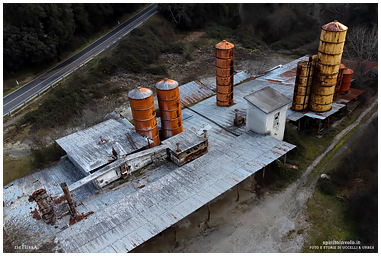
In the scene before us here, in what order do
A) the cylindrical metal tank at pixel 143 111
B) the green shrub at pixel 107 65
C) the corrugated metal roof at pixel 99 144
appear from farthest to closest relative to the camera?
the green shrub at pixel 107 65 → the cylindrical metal tank at pixel 143 111 → the corrugated metal roof at pixel 99 144

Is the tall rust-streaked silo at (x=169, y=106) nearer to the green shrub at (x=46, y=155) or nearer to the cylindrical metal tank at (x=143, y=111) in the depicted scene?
the cylindrical metal tank at (x=143, y=111)

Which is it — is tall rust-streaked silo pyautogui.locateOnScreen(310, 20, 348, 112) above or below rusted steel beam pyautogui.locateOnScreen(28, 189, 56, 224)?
above

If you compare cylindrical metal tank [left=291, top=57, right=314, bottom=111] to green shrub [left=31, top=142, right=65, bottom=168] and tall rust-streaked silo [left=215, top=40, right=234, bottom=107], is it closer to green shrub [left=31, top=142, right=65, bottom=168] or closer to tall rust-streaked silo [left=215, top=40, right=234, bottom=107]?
tall rust-streaked silo [left=215, top=40, right=234, bottom=107]

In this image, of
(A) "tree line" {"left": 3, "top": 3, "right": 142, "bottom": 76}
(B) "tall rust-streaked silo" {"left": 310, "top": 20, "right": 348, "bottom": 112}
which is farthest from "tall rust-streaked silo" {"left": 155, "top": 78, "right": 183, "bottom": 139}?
(A) "tree line" {"left": 3, "top": 3, "right": 142, "bottom": 76}

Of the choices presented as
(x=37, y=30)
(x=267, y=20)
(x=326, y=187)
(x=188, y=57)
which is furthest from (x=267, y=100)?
(x=267, y=20)

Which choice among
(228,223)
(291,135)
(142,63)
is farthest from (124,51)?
(228,223)

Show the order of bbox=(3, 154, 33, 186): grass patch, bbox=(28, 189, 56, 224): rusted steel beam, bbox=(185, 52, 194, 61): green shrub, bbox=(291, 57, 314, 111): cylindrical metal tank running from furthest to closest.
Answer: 1. bbox=(185, 52, 194, 61): green shrub
2. bbox=(291, 57, 314, 111): cylindrical metal tank
3. bbox=(3, 154, 33, 186): grass patch
4. bbox=(28, 189, 56, 224): rusted steel beam

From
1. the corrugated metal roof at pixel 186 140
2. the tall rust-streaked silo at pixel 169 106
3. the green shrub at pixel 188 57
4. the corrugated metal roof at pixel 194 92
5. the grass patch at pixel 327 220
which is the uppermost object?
the tall rust-streaked silo at pixel 169 106

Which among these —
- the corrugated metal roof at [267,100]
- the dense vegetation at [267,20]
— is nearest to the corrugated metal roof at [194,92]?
the corrugated metal roof at [267,100]

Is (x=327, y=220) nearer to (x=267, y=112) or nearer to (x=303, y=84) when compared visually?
(x=267, y=112)
